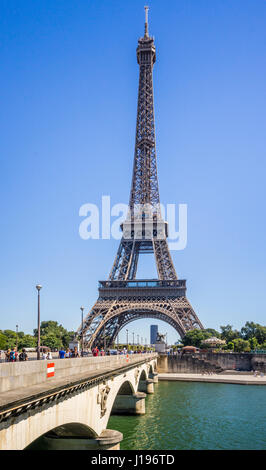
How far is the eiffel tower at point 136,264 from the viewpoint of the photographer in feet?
272

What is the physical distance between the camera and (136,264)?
97.3 meters

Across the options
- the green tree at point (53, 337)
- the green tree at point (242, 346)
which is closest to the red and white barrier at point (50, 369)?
the green tree at point (242, 346)

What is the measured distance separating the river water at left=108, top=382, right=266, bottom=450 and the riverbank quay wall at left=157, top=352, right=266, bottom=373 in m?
20.5

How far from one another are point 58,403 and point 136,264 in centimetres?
8193

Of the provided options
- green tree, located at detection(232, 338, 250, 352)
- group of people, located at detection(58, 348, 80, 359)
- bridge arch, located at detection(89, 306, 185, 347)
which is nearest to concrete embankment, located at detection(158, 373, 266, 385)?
bridge arch, located at detection(89, 306, 185, 347)

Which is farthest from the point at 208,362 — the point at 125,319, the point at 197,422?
the point at 197,422

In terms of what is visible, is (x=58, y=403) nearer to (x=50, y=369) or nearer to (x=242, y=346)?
(x=50, y=369)

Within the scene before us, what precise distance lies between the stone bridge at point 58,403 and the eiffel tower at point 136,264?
176ft

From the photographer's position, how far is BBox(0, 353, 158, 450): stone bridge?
11883 mm

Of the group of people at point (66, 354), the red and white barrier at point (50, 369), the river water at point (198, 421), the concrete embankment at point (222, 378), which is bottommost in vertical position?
the concrete embankment at point (222, 378)

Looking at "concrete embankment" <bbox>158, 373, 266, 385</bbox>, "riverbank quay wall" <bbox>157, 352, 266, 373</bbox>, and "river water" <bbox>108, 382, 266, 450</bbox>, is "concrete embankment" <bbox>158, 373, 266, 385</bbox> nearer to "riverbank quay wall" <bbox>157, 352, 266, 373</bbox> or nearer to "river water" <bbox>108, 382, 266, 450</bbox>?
"riverbank quay wall" <bbox>157, 352, 266, 373</bbox>

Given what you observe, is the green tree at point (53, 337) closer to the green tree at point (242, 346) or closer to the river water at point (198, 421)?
the green tree at point (242, 346)

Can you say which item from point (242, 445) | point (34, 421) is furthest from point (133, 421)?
point (34, 421)
